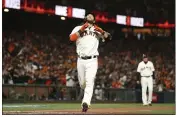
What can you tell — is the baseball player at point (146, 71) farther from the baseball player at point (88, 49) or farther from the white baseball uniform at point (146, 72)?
the baseball player at point (88, 49)

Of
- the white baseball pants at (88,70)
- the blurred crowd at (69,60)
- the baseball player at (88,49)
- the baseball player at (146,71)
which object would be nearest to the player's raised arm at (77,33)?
the baseball player at (88,49)

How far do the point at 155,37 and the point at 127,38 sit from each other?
2.21m

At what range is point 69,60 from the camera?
81.4 feet

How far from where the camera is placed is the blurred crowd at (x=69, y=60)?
20625mm

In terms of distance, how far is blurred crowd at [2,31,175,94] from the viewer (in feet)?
67.7

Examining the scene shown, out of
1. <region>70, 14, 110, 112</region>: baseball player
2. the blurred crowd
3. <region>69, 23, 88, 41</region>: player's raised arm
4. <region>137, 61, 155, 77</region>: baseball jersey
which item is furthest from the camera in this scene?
the blurred crowd

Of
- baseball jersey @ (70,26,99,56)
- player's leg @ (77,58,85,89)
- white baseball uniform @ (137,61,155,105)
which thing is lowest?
white baseball uniform @ (137,61,155,105)

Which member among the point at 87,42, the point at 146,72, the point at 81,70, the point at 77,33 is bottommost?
the point at 146,72

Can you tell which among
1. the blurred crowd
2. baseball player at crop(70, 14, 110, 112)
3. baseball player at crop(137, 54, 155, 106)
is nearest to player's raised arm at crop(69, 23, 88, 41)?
baseball player at crop(70, 14, 110, 112)

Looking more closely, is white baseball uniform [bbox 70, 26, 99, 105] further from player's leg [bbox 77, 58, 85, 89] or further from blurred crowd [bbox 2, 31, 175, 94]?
blurred crowd [bbox 2, 31, 175, 94]

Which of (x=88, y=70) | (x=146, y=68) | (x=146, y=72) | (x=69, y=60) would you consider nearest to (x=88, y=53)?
(x=88, y=70)

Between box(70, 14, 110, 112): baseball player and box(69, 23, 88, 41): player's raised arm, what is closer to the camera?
box(69, 23, 88, 41): player's raised arm

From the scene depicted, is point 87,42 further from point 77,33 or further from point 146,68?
point 146,68

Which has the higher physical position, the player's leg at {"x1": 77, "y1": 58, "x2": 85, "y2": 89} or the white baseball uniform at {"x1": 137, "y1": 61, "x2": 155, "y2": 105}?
the player's leg at {"x1": 77, "y1": 58, "x2": 85, "y2": 89}
